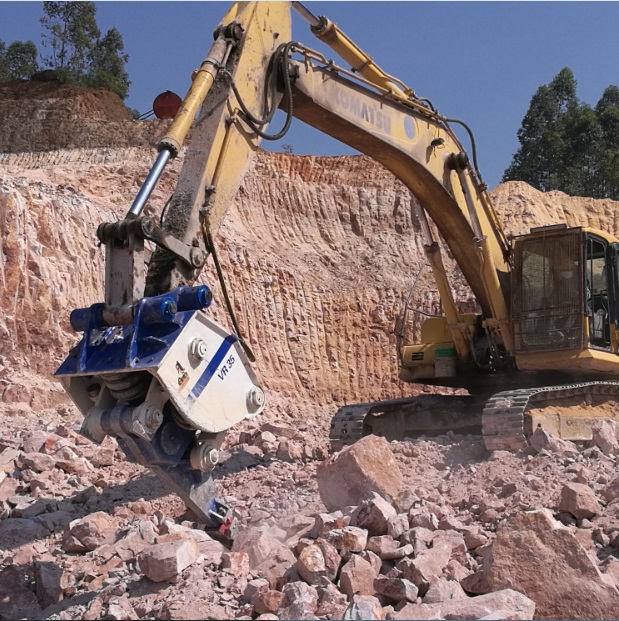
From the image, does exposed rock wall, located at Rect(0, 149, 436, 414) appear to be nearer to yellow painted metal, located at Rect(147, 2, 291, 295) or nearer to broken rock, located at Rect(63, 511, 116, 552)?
broken rock, located at Rect(63, 511, 116, 552)

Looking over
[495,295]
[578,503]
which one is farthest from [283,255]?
[578,503]

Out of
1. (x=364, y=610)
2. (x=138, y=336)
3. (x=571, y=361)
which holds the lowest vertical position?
(x=364, y=610)

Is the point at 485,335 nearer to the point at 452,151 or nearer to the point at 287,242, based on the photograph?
the point at 452,151

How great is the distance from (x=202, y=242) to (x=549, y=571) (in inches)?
117

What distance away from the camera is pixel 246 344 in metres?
5.28

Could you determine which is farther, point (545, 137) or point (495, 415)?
point (545, 137)

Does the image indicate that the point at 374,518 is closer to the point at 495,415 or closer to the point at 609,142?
the point at 495,415

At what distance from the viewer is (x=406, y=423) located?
1020 centimetres

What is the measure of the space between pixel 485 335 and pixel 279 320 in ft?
31.2

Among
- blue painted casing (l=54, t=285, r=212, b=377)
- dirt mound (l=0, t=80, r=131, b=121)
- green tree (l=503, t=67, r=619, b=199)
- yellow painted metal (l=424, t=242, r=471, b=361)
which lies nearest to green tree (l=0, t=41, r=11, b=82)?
dirt mound (l=0, t=80, r=131, b=121)

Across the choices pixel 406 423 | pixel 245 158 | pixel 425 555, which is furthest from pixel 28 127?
pixel 425 555

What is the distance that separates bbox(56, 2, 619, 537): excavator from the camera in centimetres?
491

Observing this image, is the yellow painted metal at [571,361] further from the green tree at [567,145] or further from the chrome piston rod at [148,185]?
the green tree at [567,145]

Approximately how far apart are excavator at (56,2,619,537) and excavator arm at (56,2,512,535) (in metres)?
0.01
